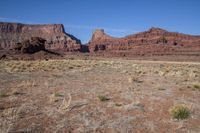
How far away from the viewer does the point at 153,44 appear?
4968 inches

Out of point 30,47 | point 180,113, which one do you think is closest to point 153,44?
point 30,47

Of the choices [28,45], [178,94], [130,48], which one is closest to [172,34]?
[130,48]

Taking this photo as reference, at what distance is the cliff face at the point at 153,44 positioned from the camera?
112150mm

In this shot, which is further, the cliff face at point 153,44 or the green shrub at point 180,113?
the cliff face at point 153,44

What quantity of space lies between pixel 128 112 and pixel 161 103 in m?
2.02

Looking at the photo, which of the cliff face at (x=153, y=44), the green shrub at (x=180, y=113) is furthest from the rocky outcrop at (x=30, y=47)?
the green shrub at (x=180, y=113)

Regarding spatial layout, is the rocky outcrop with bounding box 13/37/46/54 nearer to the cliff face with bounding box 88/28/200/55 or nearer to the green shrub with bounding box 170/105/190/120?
the cliff face with bounding box 88/28/200/55

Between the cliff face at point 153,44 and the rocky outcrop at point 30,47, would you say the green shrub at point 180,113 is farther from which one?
the cliff face at point 153,44

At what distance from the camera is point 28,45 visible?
7931 centimetres

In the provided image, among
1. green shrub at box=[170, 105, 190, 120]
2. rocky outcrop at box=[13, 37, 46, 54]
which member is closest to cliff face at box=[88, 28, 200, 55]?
rocky outcrop at box=[13, 37, 46, 54]

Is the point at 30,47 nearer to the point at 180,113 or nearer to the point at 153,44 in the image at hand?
the point at 153,44

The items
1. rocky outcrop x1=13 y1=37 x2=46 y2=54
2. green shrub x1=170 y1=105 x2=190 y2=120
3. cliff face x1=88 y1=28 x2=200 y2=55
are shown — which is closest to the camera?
green shrub x1=170 y1=105 x2=190 y2=120

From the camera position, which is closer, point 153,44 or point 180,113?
point 180,113

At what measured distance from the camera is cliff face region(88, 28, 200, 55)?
112 meters
